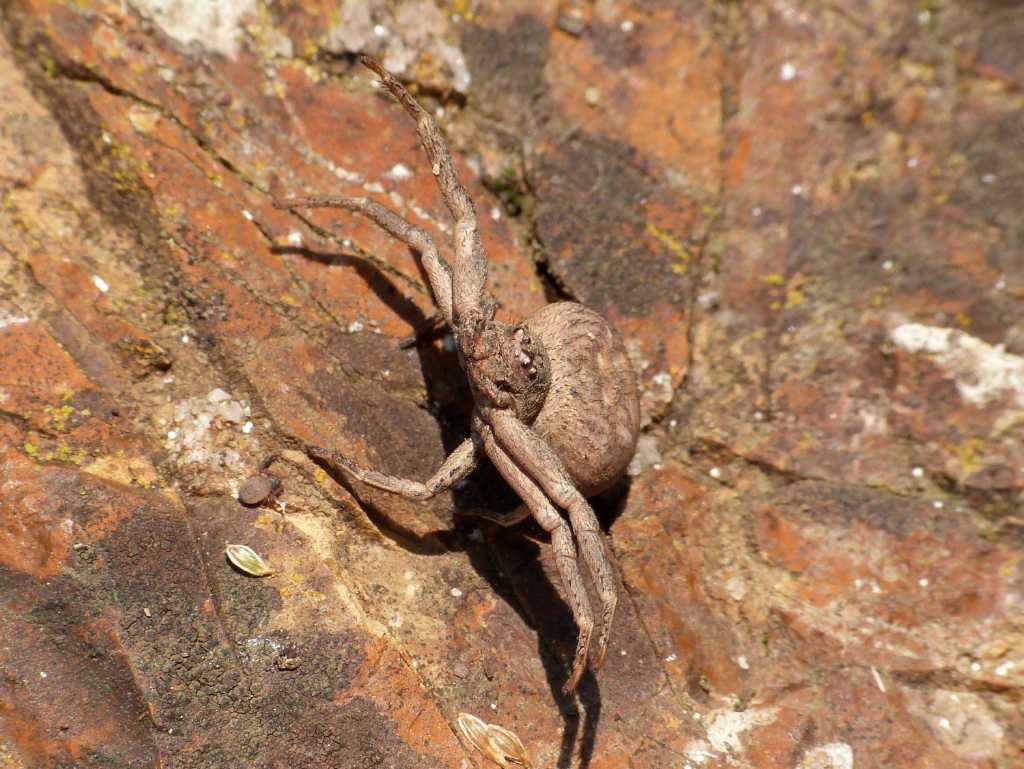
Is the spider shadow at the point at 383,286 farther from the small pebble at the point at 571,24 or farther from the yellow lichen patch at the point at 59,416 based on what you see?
the small pebble at the point at 571,24

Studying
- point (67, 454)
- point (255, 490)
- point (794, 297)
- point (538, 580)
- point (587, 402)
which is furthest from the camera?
point (794, 297)

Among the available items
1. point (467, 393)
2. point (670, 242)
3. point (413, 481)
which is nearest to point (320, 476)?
point (413, 481)

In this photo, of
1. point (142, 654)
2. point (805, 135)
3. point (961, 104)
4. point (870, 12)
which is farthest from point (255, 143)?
point (961, 104)

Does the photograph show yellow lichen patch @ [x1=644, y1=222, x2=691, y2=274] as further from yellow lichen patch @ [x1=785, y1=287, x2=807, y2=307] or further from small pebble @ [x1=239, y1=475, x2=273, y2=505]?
small pebble @ [x1=239, y1=475, x2=273, y2=505]

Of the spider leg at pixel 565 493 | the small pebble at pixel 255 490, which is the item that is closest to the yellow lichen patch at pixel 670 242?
the spider leg at pixel 565 493

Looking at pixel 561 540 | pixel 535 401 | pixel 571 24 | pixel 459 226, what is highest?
pixel 571 24

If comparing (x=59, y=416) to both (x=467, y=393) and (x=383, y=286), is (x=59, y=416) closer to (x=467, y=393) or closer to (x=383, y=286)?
(x=383, y=286)
